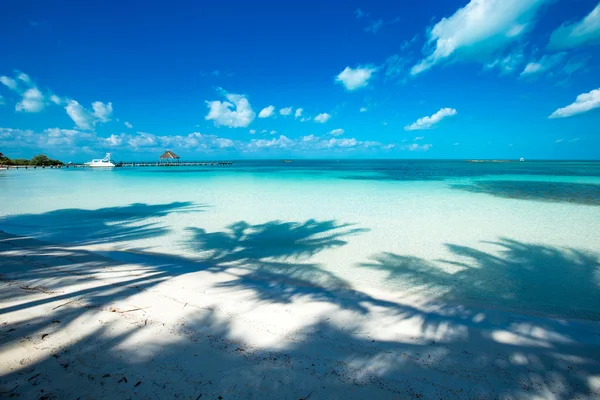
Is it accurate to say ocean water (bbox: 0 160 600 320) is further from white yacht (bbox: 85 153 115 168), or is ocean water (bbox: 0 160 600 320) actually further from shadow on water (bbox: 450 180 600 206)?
white yacht (bbox: 85 153 115 168)

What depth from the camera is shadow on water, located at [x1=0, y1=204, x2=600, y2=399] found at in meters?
2.51

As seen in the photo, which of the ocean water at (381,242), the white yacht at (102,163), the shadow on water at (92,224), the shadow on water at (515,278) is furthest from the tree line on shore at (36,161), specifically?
the shadow on water at (515,278)

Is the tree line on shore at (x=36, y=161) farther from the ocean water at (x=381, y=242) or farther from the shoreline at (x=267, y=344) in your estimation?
the shoreline at (x=267, y=344)

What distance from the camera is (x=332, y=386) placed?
253 centimetres

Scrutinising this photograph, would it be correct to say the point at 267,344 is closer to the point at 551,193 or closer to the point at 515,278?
the point at 515,278

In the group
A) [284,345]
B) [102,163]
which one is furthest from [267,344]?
[102,163]

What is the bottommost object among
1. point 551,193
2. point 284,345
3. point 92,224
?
point 551,193

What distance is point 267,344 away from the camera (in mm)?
3133

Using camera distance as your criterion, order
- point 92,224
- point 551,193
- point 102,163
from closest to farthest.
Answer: point 92,224 → point 551,193 → point 102,163

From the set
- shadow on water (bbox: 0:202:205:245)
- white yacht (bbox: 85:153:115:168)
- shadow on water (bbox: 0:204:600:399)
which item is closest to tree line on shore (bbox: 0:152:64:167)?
white yacht (bbox: 85:153:115:168)

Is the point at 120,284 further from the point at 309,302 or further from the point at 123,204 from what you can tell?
the point at 123,204

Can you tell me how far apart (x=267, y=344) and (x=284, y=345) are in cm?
21

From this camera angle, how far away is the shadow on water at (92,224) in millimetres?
8438

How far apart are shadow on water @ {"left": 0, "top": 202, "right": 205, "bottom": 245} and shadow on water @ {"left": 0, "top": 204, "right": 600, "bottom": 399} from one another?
8.81 feet
